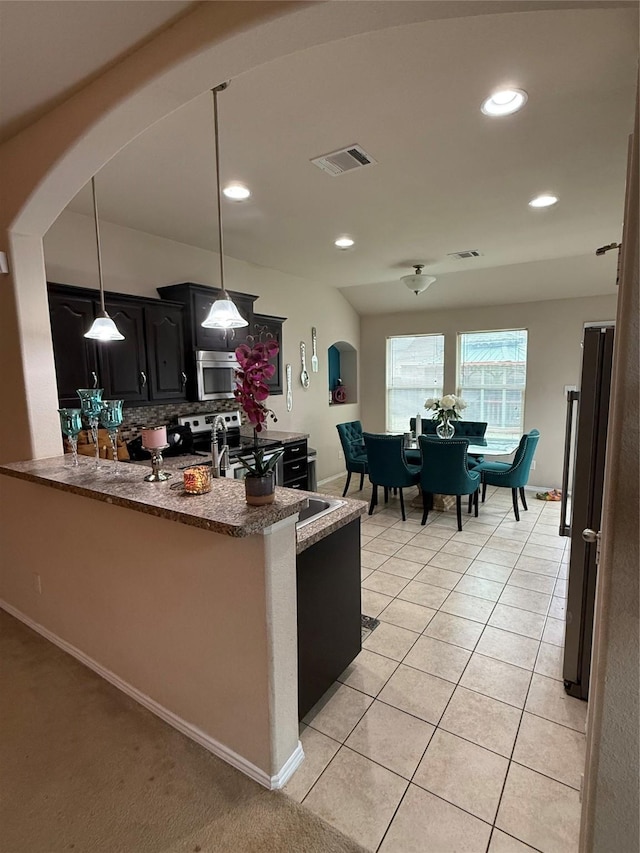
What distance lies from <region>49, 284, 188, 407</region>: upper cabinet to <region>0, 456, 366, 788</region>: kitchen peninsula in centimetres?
90

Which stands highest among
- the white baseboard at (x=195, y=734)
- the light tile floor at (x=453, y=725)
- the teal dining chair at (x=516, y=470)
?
the teal dining chair at (x=516, y=470)

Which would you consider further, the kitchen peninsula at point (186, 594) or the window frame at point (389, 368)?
the window frame at point (389, 368)

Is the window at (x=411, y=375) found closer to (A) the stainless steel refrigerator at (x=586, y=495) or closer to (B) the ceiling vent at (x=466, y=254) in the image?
(B) the ceiling vent at (x=466, y=254)

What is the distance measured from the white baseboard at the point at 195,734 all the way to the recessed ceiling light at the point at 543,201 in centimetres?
355

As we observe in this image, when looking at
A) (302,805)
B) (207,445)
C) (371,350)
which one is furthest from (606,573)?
(371,350)

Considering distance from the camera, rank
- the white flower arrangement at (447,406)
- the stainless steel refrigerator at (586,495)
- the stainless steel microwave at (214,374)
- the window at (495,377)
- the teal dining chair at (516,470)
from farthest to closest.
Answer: the window at (495,377), the white flower arrangement at (447,406), the teal dining chair at (516,470), the stainless steel microwave at (214,374), the stainless steel refrigerator at (586,495)

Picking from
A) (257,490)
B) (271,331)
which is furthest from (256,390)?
(271,331)

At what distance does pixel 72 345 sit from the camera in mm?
2943

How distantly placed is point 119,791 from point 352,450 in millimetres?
4198

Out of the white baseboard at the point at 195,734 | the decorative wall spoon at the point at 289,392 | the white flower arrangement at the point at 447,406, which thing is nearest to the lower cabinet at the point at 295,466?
the decorative wall spoon at the point at 289,392

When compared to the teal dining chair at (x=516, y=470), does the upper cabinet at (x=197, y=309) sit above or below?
above

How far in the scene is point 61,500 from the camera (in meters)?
2.20

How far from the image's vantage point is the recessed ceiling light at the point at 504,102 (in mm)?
1829

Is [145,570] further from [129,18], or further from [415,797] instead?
[129,18]
